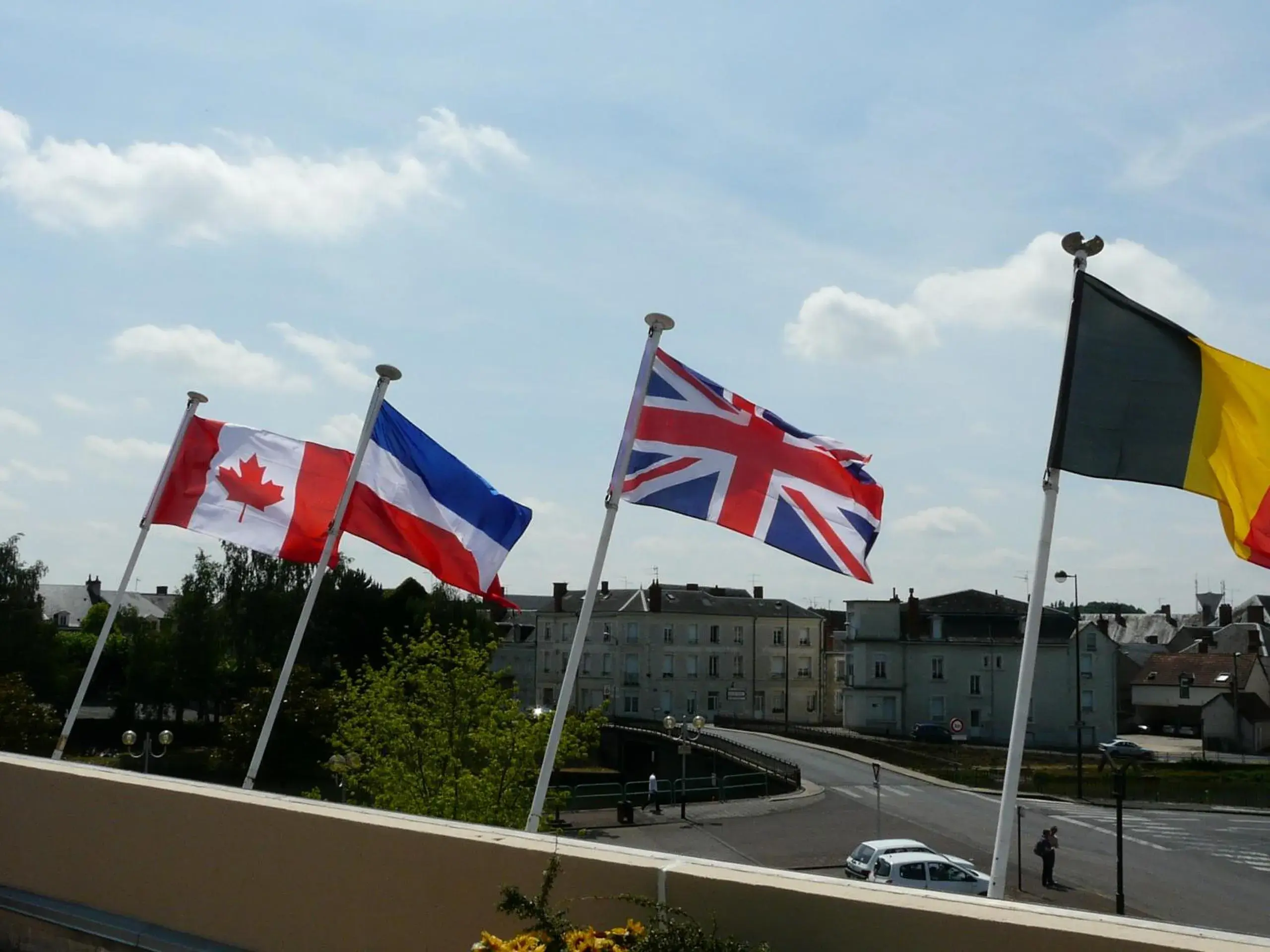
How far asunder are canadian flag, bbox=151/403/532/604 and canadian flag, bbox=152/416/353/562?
1 centimetres

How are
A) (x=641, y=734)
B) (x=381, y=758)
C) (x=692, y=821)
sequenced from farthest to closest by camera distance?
1. (x=641, y=734)
2. (x=692, y=821)
3. (x=381, y=758)

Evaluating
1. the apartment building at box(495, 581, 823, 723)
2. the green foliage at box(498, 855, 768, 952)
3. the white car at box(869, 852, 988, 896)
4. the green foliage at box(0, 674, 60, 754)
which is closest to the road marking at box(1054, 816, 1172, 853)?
the white car at box(869, 852, 988, 896)

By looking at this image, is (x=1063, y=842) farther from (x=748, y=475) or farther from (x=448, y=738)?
(x=748, y=475)

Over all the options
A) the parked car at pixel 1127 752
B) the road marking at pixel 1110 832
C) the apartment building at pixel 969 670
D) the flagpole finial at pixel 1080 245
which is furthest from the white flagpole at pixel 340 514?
the apartment building at pixel 969 670

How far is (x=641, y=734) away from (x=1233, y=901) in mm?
50984

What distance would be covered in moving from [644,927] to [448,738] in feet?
71.4

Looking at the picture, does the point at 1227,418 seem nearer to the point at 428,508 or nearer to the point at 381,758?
the point at 428,508

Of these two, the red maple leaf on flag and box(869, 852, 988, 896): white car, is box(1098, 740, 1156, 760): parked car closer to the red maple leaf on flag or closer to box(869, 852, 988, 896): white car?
box(869, 852, 988, 896): white car

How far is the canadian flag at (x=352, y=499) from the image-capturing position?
41.1ft

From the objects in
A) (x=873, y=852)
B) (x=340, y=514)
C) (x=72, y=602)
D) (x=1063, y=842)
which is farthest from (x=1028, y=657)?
(x=72, y=602)

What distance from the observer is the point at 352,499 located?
13.0m

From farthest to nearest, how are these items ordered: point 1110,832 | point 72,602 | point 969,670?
1. point 72,602
2. point 969,670
3. point 1110,832

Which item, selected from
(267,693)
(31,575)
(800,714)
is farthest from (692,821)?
(800,714)

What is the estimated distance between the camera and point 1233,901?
32.1 m
